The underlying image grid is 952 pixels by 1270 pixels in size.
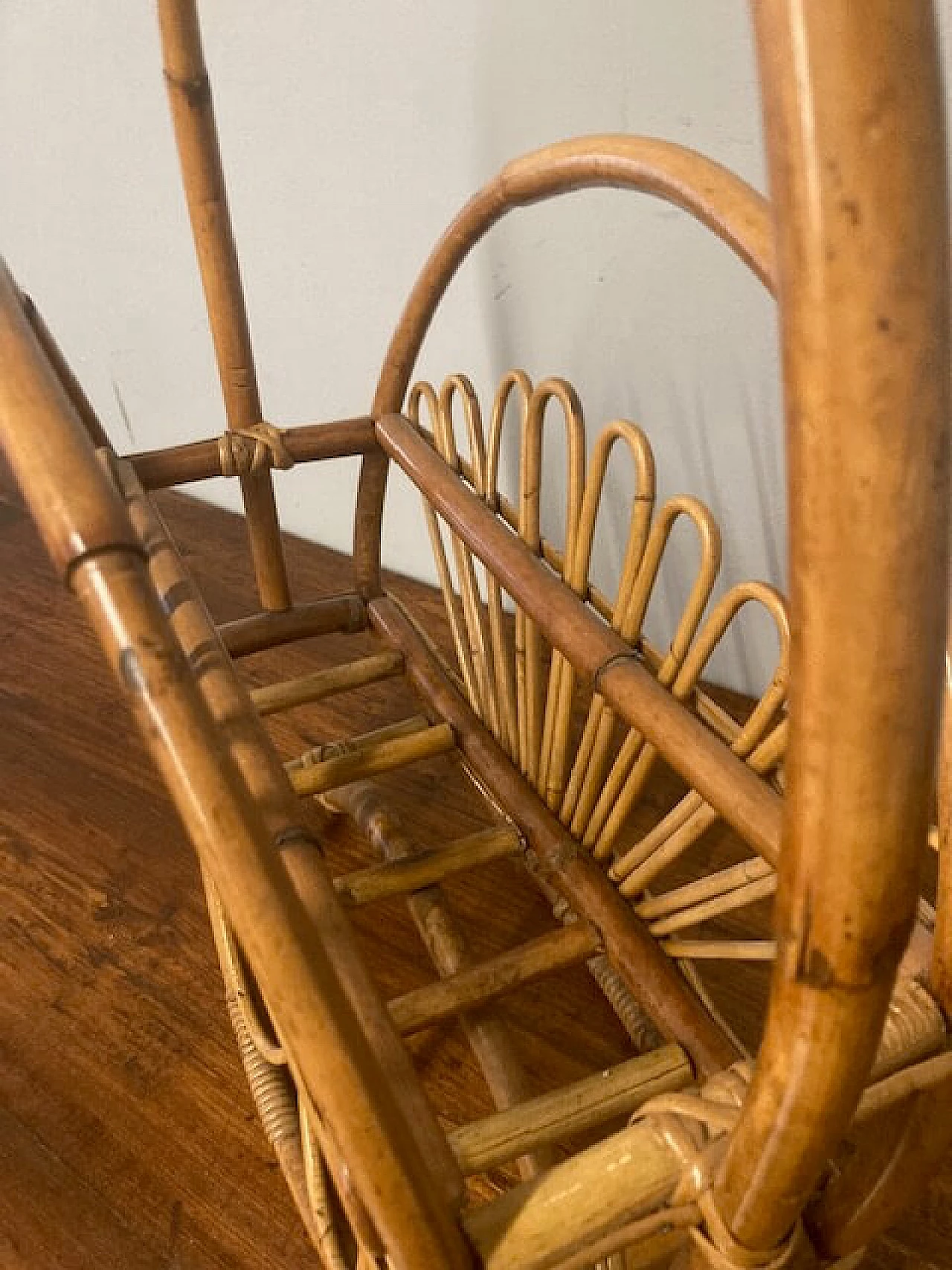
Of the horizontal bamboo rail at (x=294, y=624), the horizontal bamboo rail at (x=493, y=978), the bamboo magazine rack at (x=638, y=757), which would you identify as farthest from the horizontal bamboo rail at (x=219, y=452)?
the horizontal bamboo rail at (x=493, y=978)

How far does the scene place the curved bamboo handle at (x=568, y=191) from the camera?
51 cm

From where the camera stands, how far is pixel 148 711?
0.31 m

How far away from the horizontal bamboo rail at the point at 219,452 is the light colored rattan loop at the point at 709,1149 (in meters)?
0.61

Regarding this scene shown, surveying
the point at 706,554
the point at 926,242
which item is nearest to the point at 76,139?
the point at 706,554

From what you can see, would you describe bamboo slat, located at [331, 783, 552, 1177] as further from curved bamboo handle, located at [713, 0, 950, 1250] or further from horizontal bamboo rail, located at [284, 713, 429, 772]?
curved bamboo handle, located at [713, 0, 950, 1250]

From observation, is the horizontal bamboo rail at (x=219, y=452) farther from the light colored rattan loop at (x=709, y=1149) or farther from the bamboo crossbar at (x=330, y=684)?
the light colored rattan loop at (x=709, y=1149)

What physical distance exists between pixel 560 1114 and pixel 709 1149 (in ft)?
0.70

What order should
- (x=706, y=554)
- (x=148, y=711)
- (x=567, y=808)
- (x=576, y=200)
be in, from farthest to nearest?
(x=576, y=200), (x=567, y=808), (x=706, y=554), (x=148, y=711)

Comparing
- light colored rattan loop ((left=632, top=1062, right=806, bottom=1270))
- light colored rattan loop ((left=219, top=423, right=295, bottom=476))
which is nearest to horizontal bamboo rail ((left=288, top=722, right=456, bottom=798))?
light colored rattan loop ((left=219, top=423, right=295, bottom=476))

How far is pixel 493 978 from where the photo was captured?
688 mm

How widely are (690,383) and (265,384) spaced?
67 cm

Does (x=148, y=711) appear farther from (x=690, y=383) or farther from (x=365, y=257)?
(x=365, y=257)

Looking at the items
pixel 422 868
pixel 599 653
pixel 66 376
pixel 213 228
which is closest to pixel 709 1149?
pixel 599 653

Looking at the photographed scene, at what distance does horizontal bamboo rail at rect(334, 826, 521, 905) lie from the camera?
76 cm
